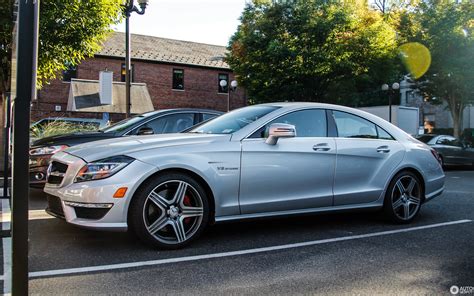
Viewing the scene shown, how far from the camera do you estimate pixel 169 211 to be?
175 inches

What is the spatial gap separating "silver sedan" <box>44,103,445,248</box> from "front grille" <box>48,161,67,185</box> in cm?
2

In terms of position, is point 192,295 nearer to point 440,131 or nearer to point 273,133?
point 273,133

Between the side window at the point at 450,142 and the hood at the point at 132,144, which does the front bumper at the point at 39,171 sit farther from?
the side window at the point at 450,142

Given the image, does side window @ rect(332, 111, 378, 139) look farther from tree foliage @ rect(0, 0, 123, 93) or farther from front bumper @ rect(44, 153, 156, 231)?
tree foliage @ rect(0, 0, 123, 93)

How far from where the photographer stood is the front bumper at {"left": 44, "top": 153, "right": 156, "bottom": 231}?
4.19 metres

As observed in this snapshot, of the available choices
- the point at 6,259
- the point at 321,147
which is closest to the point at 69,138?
the point at 6,259

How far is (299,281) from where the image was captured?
Result: 144 inches

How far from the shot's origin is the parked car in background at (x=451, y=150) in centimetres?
1644

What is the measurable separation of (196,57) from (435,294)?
31.4 metres

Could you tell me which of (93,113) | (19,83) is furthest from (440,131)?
(19,83)

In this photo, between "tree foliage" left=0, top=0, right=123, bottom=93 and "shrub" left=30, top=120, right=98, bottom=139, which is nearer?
"tree foliage" left=0, top=0, right=123, bottom=93

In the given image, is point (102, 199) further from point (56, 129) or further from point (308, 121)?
point (56, 129)

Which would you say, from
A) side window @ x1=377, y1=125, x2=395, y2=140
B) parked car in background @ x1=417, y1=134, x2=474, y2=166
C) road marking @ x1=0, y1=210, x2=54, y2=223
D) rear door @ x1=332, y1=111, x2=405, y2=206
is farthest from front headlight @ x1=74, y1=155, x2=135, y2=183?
parked car in background @ x1=417, y1=134, x2=474, y2=166

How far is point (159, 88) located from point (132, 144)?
27.7 meters
